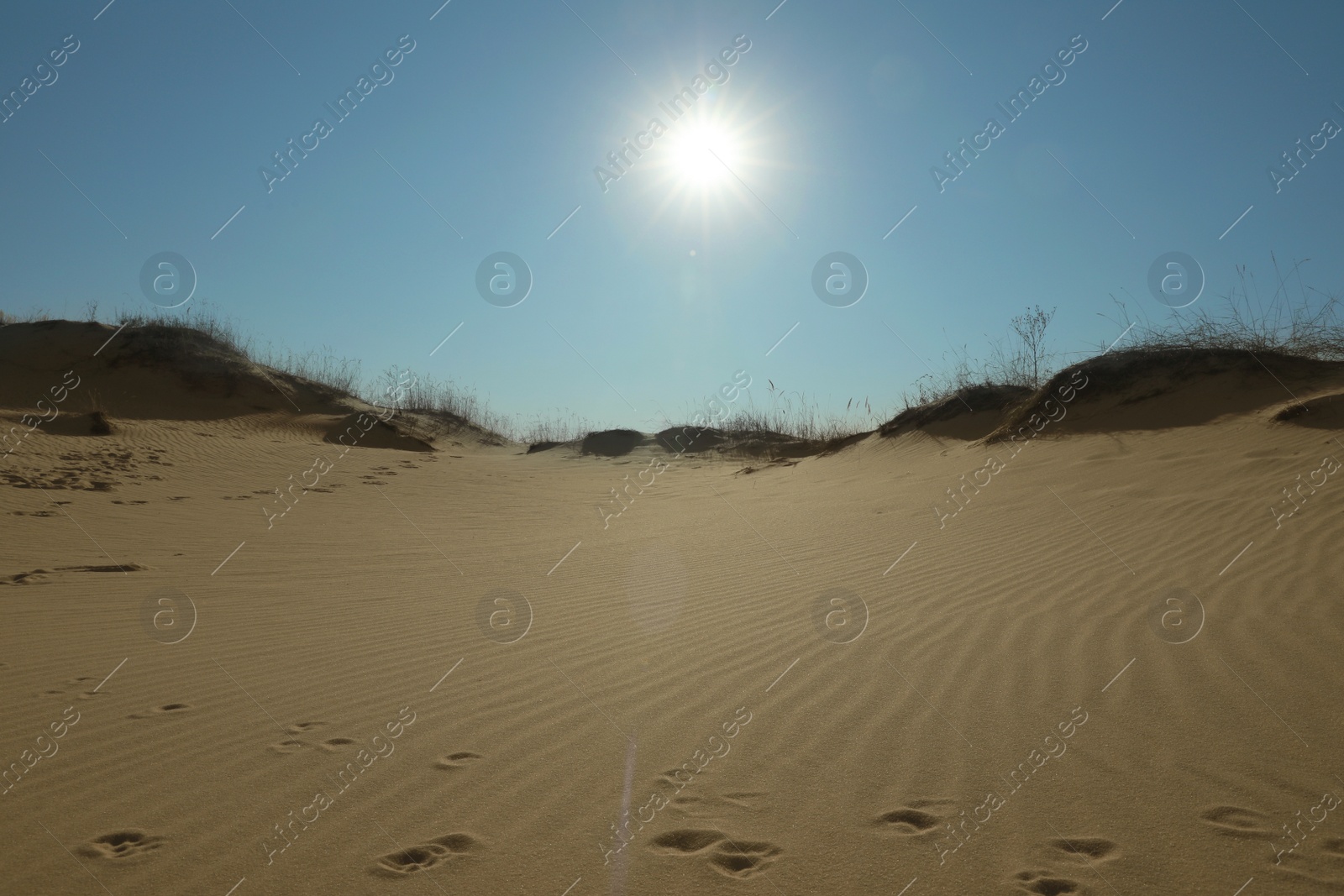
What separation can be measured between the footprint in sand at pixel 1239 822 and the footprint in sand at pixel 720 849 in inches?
51.4

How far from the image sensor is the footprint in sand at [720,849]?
218 cm

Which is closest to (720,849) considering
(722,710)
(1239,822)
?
(722,710)

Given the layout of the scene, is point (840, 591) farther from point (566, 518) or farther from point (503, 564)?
point (566, 518)

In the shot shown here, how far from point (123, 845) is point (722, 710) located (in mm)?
2101

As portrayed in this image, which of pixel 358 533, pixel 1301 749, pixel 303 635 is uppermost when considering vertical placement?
pixel 358 533

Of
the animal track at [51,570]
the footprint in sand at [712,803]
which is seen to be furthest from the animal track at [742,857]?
the animal track at [51,570]

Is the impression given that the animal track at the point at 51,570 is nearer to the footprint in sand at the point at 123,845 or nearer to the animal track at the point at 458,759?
the footprint in sand at the point at 123,845

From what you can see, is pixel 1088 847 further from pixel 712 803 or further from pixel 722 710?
pixel 722 710

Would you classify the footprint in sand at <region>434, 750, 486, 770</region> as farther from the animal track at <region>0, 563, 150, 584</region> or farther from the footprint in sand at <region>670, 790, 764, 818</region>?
the animal track at <region>0, 563, 150, 584</region>

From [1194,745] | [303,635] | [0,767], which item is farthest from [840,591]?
[0,767]

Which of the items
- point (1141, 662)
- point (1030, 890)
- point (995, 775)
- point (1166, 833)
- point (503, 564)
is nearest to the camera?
point (1030, 890)

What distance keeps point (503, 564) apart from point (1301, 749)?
6047mm

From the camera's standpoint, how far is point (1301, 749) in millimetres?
2682

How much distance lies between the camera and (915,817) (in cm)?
239
